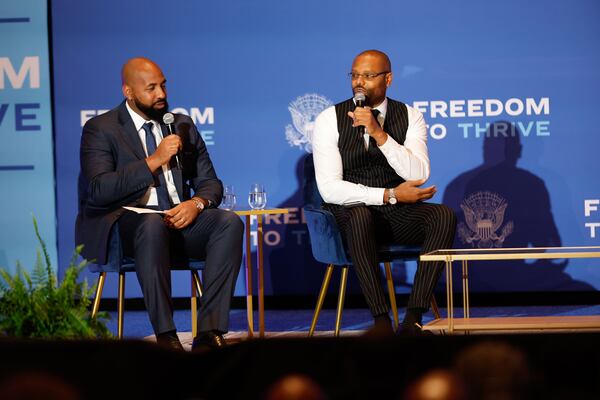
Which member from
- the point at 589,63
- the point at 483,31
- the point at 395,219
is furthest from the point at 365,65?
the point at 589,63

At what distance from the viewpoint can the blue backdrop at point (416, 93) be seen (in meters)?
5.05

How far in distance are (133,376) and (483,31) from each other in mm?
4482

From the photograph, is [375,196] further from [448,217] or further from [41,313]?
[41,313]

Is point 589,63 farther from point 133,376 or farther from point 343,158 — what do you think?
point 133,376

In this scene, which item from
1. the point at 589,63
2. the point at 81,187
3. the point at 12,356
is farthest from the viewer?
the point at 589,63

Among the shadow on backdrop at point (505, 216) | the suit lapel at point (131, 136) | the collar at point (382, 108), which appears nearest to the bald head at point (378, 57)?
the collar at point (382, 108)

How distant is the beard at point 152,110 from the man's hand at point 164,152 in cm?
22

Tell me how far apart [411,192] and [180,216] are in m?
1.01

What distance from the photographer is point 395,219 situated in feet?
12.6

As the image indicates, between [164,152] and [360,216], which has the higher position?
[164,152]

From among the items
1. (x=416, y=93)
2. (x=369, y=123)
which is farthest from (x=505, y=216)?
(x=369, y=123)

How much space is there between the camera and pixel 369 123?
3.82m

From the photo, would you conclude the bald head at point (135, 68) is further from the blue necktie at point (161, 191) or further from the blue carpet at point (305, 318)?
the blue carpet at point (305, 318)

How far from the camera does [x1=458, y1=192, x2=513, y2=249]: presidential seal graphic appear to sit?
504cm
